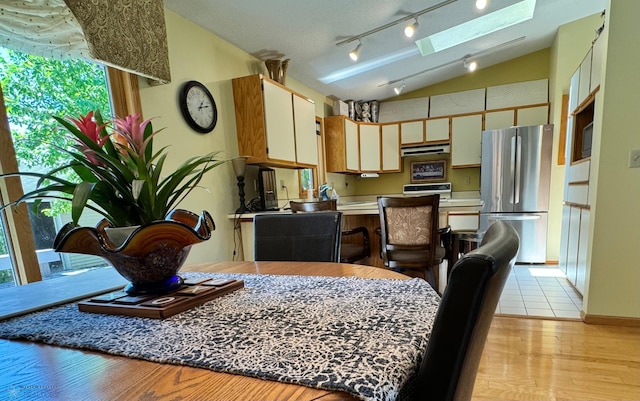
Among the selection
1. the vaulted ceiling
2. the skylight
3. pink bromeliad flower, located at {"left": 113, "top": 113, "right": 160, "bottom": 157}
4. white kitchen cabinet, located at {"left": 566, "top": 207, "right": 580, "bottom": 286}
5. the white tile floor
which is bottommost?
the white tile floor

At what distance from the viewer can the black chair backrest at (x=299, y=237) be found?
1.32 m

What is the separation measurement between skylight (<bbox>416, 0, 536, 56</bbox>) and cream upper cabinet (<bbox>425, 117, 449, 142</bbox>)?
3.95 ft

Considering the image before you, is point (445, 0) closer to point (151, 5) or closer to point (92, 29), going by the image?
point (151, 5)

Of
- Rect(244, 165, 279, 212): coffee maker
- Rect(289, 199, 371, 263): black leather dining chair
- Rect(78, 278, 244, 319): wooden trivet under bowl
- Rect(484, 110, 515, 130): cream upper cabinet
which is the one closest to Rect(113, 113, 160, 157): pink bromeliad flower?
Rect(78, 278, 244, 319): wooden trivet under bowl

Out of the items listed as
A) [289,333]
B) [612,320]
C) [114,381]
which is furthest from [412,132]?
[114,381]

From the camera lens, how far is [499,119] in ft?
13.9

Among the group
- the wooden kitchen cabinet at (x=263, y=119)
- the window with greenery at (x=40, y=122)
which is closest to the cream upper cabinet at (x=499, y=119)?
the wooden kitchen cabinet at (x=263, y=119)

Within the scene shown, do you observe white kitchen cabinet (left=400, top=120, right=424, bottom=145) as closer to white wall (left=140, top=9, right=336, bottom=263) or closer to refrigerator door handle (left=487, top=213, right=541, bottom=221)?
refrigerator door handle (left=487, top=213, right=541, bottom=221)

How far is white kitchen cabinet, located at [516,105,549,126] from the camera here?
4.02m

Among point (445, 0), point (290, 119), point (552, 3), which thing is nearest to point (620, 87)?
point (445, 0)

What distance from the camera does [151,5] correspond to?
1742 mm

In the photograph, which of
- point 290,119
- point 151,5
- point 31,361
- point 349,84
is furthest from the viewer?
point 349,84

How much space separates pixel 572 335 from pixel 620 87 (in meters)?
1.61

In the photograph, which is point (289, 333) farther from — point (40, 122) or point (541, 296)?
point (541, 296)
